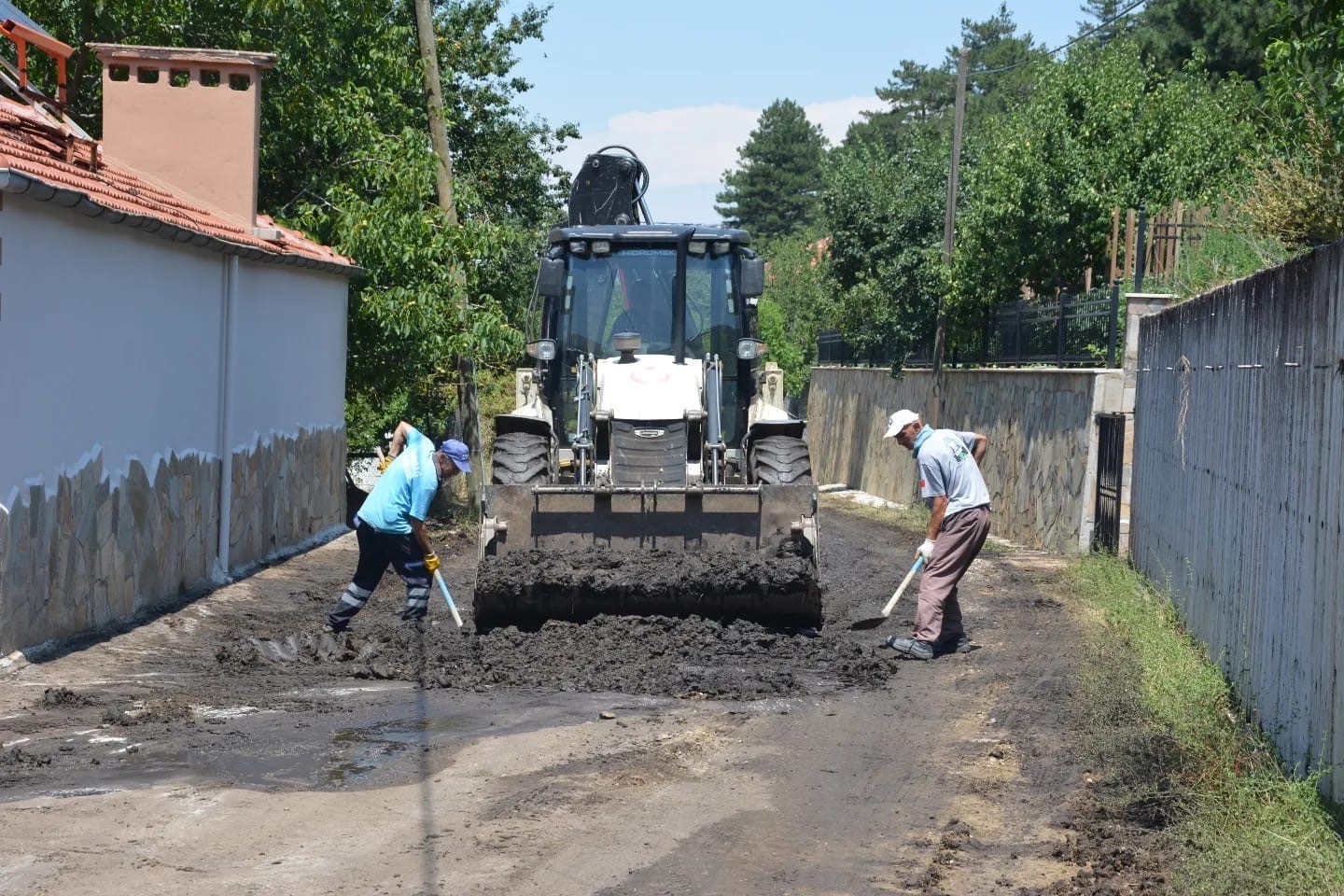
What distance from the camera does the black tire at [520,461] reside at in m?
11.4

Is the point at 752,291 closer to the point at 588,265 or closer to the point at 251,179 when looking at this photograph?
the point at 588,265

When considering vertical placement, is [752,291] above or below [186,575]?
above

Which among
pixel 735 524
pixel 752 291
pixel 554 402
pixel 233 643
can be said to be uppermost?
pixel 752 291

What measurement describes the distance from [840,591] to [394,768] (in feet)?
25.3

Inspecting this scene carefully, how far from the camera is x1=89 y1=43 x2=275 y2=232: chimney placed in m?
17.5

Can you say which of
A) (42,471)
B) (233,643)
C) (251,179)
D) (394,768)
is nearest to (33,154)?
(42,471)

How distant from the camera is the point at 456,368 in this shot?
23.6 m

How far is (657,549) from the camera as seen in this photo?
10.8 metres

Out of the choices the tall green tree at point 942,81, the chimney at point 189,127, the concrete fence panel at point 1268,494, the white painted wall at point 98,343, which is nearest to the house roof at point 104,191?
the white painted wall at point 98,343

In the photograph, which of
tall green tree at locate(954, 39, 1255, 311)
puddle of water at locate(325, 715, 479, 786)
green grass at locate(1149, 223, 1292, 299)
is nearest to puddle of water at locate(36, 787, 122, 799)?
puddle of water at locate(325, 715, 479, 786)

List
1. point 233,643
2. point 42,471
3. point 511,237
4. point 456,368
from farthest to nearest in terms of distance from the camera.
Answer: point 456,368 < point 511,237 < point 233,643 < point 42,471

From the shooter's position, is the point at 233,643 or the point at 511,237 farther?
the point at 511,237

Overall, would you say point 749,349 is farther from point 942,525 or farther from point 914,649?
point 914,649

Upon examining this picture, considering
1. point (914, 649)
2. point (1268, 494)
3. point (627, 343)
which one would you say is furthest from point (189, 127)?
point (1268, 494)
